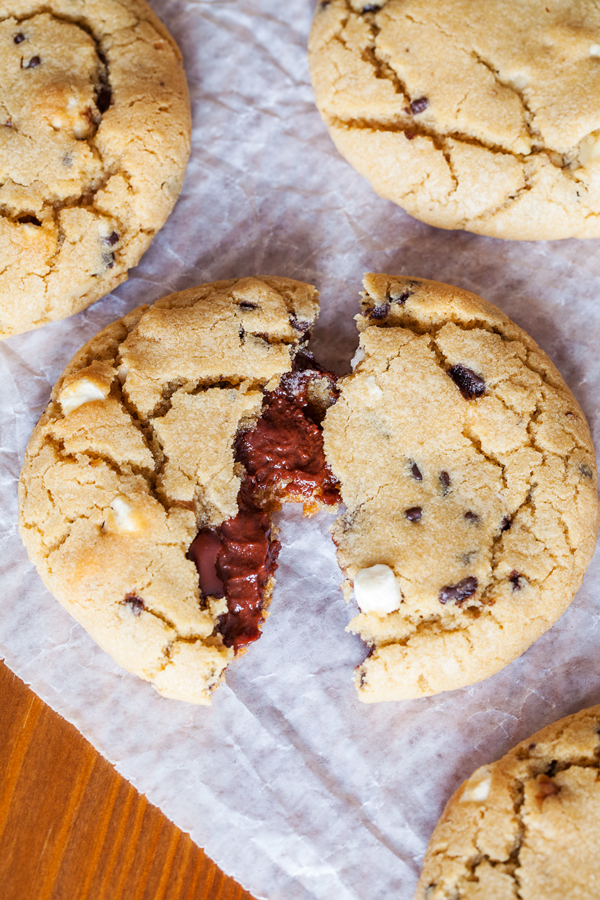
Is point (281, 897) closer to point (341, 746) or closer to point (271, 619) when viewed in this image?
point (341, 746)

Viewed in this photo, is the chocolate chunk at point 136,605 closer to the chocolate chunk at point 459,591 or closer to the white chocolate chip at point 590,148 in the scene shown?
the chocolate chunk at point 459,591

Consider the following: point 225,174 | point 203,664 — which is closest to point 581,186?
point 225,174

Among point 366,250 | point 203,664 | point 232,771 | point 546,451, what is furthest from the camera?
point 366,250

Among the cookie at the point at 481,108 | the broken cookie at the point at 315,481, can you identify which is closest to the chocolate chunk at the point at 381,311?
the broken cookie at the point at 315,481

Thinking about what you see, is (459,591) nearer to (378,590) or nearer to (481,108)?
(378,590)

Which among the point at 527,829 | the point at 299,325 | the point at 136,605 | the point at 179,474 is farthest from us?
the point at 299,325

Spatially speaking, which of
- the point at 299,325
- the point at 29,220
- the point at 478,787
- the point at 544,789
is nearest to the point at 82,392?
the point at 29,220

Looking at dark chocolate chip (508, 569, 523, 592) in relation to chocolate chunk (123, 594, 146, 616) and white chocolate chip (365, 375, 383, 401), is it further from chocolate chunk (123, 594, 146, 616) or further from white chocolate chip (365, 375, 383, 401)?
chocolate chunk (123, 594, 146, 616)
